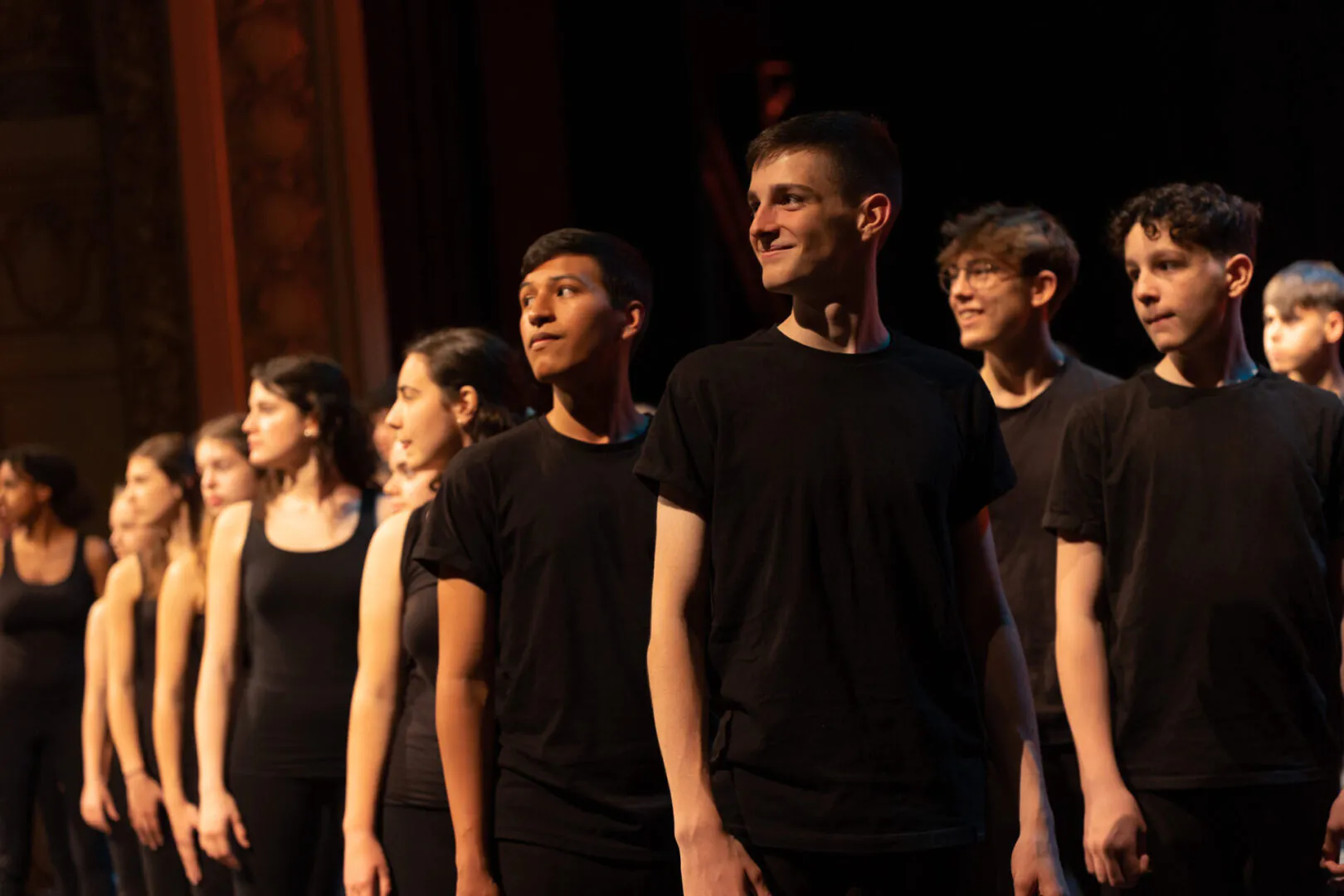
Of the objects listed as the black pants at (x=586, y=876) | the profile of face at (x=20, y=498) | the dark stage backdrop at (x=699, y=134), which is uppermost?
the dark stage backdrop at (x=699, y=134)

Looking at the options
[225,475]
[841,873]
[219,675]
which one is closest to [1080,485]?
[841,873]

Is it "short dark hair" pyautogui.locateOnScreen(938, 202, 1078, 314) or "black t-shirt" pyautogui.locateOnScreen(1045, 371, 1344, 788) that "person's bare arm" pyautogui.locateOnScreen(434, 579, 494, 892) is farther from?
"short dark hair" pyautogui.locateOnScreen(938, 202, 1078, 314)

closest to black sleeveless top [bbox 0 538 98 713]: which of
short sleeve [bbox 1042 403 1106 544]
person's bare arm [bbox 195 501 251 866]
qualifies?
person's bare arm [bbox 195 501 251 866]

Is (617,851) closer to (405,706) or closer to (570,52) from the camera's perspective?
(405,706)

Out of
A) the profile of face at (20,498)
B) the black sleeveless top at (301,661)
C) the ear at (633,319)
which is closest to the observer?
the ear at (633,319)

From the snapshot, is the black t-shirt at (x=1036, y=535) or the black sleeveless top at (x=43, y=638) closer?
the black t-shirt at (x=1036, y=535)

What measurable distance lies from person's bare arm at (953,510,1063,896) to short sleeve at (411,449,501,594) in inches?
30.3

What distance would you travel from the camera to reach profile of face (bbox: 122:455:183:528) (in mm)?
5082

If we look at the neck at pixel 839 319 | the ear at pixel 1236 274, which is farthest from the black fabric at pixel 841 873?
the ear at pixel 1236 274

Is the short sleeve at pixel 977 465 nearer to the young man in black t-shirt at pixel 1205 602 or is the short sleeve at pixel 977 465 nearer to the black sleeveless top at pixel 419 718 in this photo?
the young man in black t-shirt at pixel 1205 602

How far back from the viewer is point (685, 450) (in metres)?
1.87

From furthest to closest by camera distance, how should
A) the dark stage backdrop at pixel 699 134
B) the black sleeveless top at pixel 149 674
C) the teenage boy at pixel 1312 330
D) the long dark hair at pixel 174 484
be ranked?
the dark stage backdrop at pixel 699 134
the long dark hair at pixel 174 484
the black sleeveless top at pixel 149 674
the teenage boy at pixel 1312 330

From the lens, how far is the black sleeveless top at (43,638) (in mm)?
5664

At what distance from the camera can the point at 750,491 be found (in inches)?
72.9
